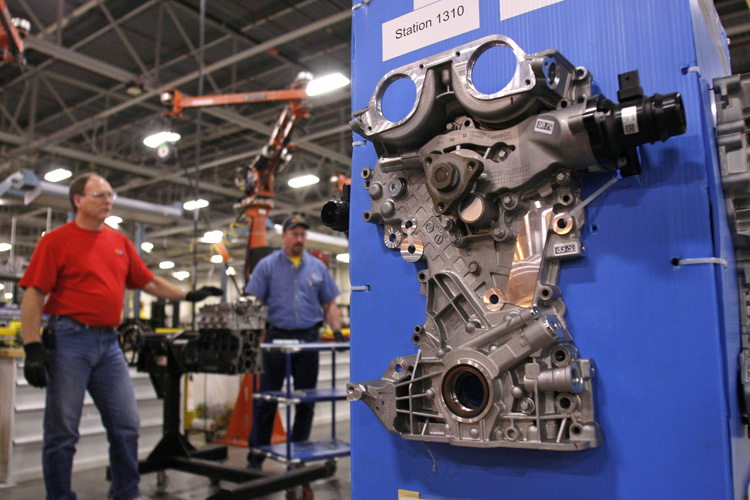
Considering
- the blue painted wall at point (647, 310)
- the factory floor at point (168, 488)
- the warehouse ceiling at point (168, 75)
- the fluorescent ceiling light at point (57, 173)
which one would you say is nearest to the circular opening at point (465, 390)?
the blue painted wall at point (647, 310)

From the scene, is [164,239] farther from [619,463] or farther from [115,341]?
[619,463]

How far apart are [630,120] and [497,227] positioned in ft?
1.15

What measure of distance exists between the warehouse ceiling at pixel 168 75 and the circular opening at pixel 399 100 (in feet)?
9.93

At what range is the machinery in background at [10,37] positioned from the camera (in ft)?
12.3

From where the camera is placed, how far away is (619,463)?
107cm

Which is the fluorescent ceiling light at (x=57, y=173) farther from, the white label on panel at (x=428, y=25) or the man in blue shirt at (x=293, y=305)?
the white label on panel at (x=428, y=25)

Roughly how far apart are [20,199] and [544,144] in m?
7.05

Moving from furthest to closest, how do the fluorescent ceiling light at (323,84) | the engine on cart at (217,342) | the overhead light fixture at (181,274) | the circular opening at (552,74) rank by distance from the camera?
the overhead light fixture at (181,274), the fluorescent ceiling light at (323,84), the engine on cart at (217,342), the circular opening at (552,74)

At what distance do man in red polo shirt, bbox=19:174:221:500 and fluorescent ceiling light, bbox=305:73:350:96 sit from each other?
9.25 feet

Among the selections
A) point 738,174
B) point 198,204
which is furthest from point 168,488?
point 738,174

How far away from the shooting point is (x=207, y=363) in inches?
130

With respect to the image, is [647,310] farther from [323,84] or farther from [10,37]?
[323,84]

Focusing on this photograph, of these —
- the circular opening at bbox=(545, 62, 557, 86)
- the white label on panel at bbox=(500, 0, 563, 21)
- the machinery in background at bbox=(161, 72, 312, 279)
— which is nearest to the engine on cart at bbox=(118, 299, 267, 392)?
the machinery in background at bbox=(161, 72, 312, 279)

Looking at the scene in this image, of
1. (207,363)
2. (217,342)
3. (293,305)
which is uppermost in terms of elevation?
(293,305)
